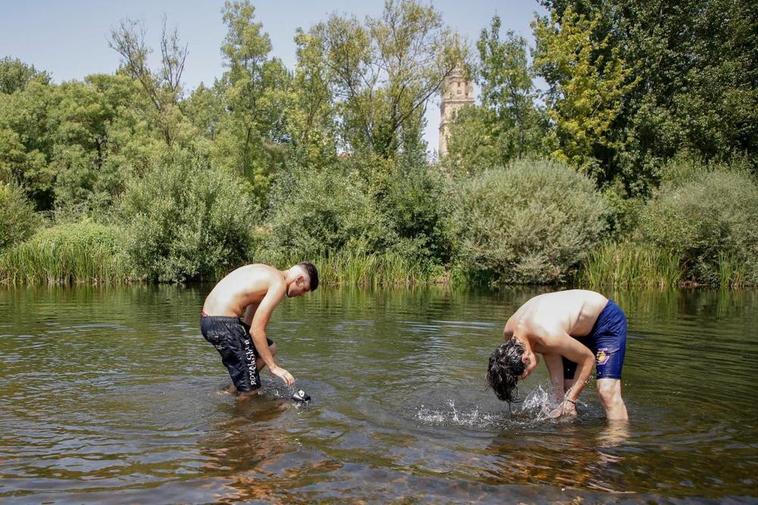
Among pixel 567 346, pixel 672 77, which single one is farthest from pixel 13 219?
pixel 672 77

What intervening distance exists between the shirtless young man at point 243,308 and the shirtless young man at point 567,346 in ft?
7.67

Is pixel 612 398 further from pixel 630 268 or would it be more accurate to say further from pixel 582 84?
pixel 582 84

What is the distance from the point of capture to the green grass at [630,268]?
2939 centimetres

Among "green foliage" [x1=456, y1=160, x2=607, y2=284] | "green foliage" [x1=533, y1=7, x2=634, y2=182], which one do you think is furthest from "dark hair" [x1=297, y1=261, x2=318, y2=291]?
"green foliage" [x1=533, y1=7, x2=634, y2=182]

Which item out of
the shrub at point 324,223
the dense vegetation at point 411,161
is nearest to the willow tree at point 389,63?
the dense vegetation at point 411,161

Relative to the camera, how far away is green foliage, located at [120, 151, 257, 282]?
3017 centimetres

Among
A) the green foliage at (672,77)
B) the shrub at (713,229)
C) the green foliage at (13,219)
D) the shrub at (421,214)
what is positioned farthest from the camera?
the green foliage at (672,77)

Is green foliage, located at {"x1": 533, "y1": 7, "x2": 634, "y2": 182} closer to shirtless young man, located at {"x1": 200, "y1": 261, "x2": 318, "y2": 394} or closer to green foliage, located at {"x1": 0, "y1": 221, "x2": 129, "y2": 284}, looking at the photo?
green foliage, located at {"x1": 0, "y1": 221, "x2": 129, "y2": 284}

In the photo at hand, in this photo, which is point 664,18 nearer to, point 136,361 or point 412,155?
point 412,155

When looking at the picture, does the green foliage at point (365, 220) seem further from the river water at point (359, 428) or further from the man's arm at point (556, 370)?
the man's arm at point (556, 370)

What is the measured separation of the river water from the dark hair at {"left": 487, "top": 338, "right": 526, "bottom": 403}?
0.46 meters

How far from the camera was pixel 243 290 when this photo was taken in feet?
26.5

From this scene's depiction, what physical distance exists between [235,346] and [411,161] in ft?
95.7

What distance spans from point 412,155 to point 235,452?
31.3 m
